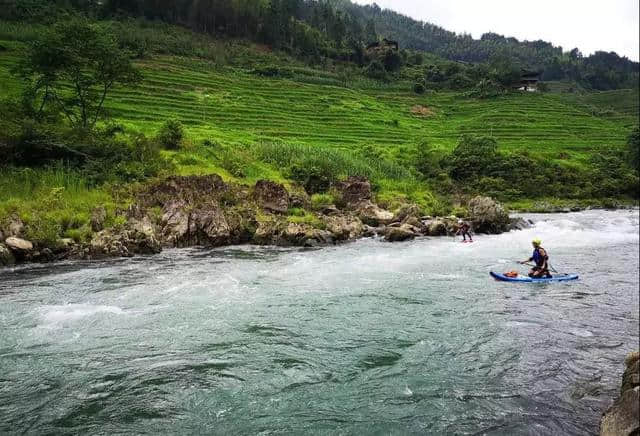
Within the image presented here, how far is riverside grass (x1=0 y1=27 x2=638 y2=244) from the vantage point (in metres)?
28.7

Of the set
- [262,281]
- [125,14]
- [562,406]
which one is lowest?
[262,281]

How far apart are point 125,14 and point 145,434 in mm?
114584

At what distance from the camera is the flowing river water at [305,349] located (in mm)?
9086

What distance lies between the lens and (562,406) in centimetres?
950

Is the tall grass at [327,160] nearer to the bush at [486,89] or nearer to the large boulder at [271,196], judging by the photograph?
the large boulder at [271,196]

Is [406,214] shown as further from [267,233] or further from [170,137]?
[170,137]

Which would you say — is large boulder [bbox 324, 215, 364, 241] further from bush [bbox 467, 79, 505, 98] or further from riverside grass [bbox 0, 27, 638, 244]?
bush [bbox 467, 79, 505, 98]

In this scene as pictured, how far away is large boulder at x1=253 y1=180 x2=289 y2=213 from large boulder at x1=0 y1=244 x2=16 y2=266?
14.9 m

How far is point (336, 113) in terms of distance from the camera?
77.9 meters

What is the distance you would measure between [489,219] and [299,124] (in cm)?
3902

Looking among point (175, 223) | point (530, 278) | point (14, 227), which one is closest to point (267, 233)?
point (175, 223)

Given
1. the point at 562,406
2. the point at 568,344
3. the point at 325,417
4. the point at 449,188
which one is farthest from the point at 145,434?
the point at 449,188

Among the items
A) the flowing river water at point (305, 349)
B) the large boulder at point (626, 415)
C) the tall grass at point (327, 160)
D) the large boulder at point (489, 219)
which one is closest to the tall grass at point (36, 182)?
the flowing river water at point (305, 349)

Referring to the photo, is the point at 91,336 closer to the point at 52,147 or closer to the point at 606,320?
the point at 606,320
